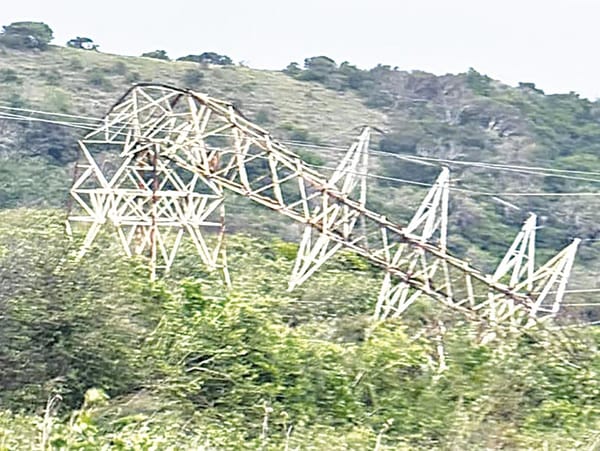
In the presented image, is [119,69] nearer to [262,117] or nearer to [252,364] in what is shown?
[262,117]

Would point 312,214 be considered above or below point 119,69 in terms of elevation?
above

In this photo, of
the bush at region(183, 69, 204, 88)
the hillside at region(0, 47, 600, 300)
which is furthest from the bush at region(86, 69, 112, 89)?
the bush at region(183, 69, 204, 88)

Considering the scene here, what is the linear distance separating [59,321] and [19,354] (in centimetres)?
66

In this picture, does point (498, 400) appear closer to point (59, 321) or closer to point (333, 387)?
point (333, 387)

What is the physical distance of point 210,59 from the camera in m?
59.1

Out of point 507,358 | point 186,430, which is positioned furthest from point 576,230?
point 186,430

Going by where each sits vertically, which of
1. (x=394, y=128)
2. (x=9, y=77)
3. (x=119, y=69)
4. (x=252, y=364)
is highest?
(x=252, y=364)

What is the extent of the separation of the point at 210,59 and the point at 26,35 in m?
9.81

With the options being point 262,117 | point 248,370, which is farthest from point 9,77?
point 248,370

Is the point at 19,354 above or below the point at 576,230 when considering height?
above

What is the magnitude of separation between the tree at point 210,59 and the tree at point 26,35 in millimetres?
6377

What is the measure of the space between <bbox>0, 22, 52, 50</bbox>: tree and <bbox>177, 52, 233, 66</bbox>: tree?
6.38 m

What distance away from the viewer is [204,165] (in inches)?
798

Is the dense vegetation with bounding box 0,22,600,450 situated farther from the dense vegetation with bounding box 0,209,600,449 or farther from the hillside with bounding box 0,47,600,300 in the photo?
the hillside with bounding box 0,47,600,300
